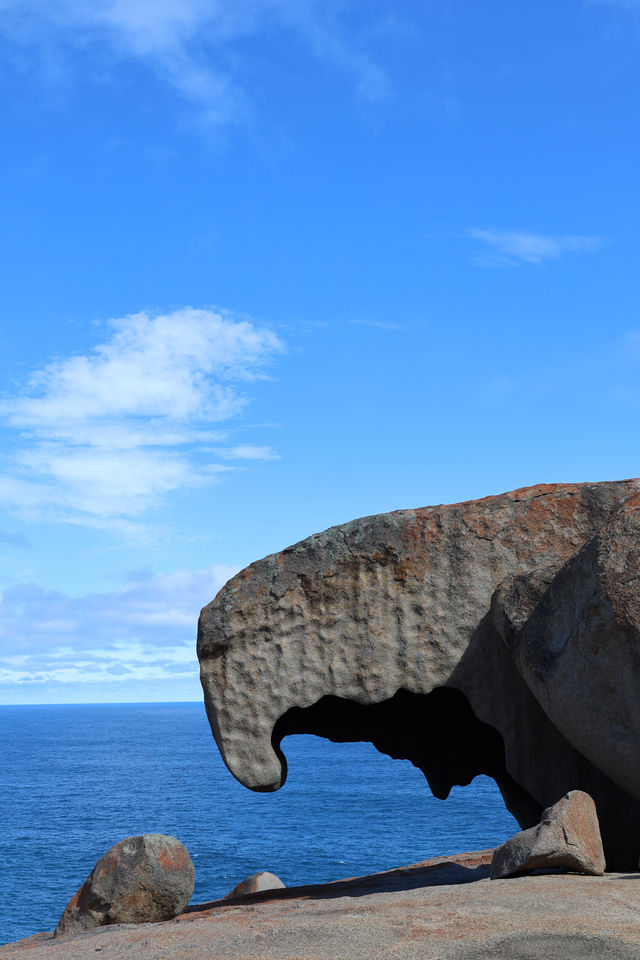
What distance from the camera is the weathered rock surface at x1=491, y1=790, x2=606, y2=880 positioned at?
28.7 ft

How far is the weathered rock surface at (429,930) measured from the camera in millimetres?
6449

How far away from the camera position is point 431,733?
51.7 ft

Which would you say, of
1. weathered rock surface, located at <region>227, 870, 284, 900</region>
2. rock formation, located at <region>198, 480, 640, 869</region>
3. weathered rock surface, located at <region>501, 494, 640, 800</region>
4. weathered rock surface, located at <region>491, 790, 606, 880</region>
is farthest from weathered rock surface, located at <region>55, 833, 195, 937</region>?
weathered rock surface, located at <region>501, 494, 640, 800</region>

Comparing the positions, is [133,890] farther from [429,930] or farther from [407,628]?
[429,930]

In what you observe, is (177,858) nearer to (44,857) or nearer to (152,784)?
(44,857)

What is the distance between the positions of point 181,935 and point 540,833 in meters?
3.47

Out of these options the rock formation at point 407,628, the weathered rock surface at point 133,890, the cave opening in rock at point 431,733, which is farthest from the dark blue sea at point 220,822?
the rock formation at point 407,628

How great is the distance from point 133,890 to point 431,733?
5494 mm

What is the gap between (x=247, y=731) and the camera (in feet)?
38.8

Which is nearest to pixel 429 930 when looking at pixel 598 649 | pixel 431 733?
pixel 598 649

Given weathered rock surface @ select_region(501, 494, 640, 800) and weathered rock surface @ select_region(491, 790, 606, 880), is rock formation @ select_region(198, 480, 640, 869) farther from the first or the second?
weathered rock surface @ select_region(491, 790, 606, 880)

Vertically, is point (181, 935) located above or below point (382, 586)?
below

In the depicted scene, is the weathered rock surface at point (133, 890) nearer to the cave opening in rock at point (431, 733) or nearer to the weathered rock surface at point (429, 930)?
the cave opening in rock at point (431, 733)

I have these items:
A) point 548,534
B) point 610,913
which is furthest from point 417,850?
point 610,913
